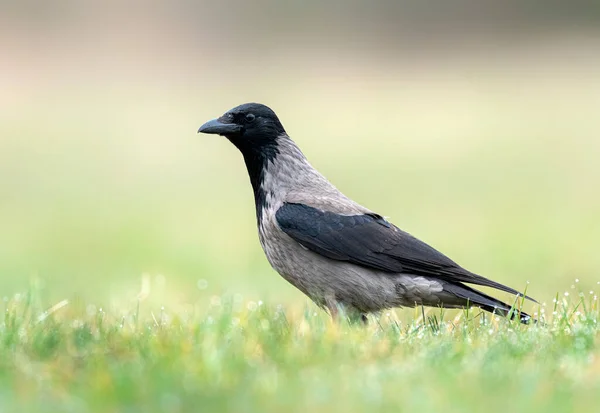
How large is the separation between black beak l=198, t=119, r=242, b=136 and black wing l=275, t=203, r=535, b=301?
2.60 ft

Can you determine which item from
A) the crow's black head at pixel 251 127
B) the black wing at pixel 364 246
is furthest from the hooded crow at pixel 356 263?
the crow's black head at pixel 251 127

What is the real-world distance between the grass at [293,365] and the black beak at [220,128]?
1.65 m

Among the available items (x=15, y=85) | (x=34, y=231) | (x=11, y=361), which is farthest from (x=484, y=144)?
(x=11, y=361)

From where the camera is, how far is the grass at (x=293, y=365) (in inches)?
151

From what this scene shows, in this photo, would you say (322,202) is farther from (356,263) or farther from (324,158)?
(324,158)

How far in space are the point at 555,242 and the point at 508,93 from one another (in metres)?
13.6

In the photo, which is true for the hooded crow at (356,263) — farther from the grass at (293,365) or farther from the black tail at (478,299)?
the grass at (293,365)

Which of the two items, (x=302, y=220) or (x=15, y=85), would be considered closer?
(x=302, y=220)

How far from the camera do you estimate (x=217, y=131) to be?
705 cm

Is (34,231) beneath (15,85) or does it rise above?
beneath

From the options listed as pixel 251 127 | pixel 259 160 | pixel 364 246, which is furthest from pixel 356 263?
pixel 251 127

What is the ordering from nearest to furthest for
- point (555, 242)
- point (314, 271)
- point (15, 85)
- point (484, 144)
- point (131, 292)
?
point (314, 271)
point (131, 292)
point (555, 242)
point (484, 144)
point (15, 85)

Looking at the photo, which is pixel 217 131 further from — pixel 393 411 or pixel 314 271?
pixel 393 411

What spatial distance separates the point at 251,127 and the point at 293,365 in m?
3.05
